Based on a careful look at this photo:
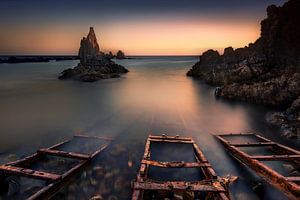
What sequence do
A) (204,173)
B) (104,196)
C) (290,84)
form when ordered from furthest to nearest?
(290,84) → (204,173) → (104,196)

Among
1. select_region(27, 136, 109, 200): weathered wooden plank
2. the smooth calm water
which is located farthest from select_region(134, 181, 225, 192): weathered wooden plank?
select_region(27, 136, 109, 200): weathered wooden plank

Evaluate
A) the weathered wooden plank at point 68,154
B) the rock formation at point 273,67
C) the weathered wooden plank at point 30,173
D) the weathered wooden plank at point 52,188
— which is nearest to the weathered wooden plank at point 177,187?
the weathered wooden plank at point 52,188

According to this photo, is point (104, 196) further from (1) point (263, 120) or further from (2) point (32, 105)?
(2) point (32, 105)

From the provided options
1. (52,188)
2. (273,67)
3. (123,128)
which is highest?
(273,67)

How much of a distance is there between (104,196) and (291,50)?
3448 centimetres

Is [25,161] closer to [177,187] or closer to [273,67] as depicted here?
[177,187]

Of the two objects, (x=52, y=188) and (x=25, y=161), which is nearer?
(x=52, y=188)

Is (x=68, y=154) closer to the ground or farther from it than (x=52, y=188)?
farther from it

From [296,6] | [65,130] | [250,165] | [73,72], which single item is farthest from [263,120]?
[73,72]

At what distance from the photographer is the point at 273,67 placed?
32562 millimetres

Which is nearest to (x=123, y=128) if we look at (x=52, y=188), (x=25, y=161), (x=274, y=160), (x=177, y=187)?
(x=25, y=161)

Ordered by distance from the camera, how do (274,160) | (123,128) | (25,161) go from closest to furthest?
(25,161) < (274,160) < (123,128)

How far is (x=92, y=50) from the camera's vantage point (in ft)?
530

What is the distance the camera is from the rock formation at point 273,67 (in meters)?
25.7
